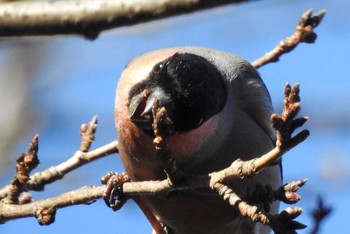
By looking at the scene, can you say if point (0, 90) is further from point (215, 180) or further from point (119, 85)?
point (215, 180)

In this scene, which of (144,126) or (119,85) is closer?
(144,126)

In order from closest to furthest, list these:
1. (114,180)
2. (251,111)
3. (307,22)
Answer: (114,180)
(307,22)
(251,111)

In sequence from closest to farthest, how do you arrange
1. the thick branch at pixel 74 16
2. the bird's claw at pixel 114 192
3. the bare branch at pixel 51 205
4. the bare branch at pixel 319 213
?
the thick branch at pixel 74 16, the bare branch at pixel 319 213, the bare branch at pixel 51 205, the bird's claw at pixel 114 192

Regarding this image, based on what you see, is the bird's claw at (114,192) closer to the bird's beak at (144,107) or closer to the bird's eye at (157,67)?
the bird's beak at (144,107)

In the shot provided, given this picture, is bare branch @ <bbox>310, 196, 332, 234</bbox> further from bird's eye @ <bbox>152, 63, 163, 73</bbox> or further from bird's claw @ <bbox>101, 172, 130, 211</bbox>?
bird's eye @ <bbox>152, 63, 163, 73</bbox>

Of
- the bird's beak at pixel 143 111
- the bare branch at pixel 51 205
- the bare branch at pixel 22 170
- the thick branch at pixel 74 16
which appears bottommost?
the bare branch at pixel 51 205

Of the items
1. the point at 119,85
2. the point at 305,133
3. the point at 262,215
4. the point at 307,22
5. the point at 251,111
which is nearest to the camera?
the point at 305,133

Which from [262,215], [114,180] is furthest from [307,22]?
[262,215]

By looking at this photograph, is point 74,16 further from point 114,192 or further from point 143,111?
point 114,192

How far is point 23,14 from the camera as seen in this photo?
220 centimetres

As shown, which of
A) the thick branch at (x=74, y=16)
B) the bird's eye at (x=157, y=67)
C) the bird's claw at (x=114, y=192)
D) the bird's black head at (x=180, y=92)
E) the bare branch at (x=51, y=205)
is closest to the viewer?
the thick branch at (x=74, y=16)

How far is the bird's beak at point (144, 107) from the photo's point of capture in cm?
255

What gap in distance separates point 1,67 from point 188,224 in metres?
3.58

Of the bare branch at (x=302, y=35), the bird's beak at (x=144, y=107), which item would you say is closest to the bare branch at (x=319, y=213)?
the bird's beak at (x=144, y=107)
